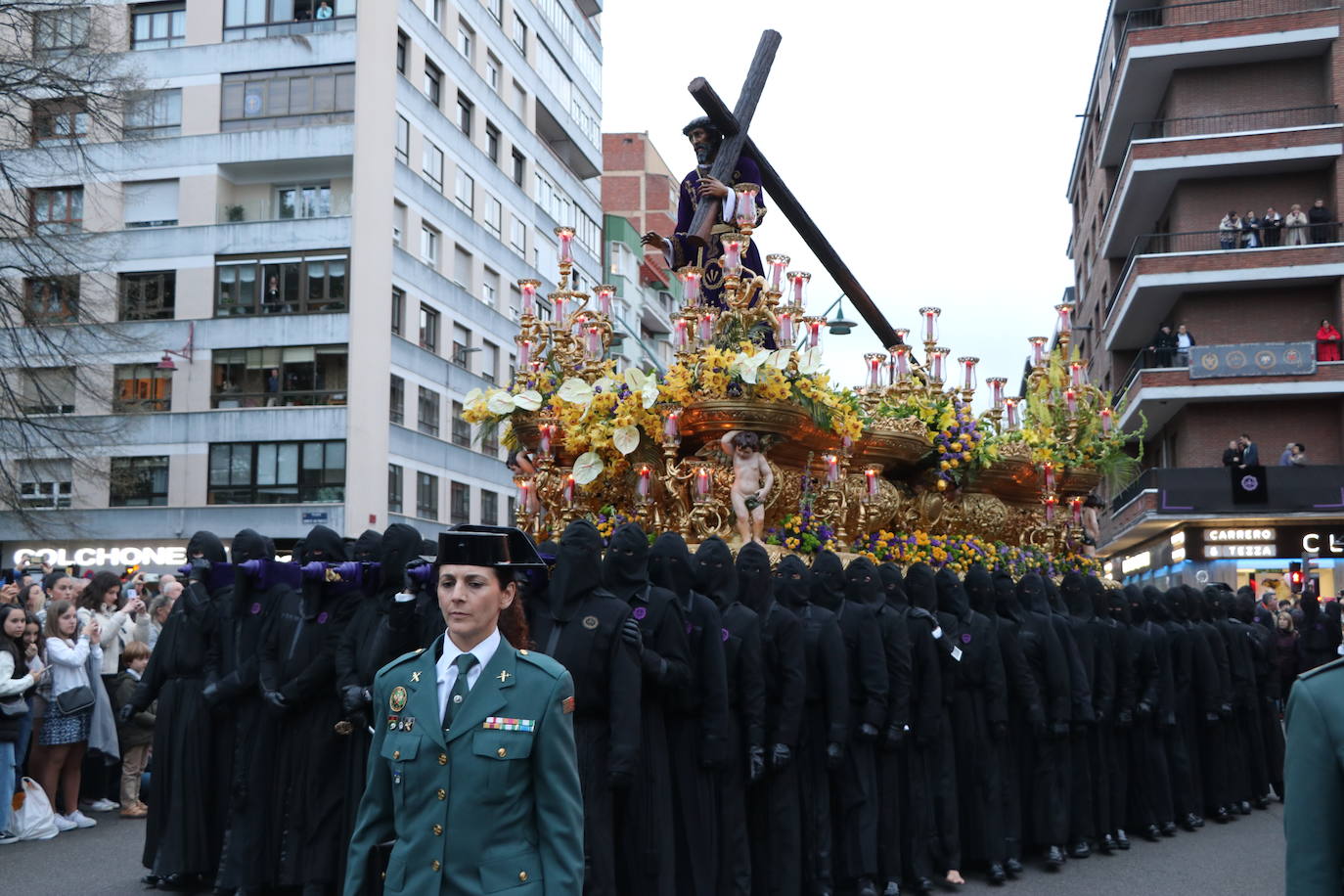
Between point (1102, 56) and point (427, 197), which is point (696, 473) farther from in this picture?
point (1102, 56)

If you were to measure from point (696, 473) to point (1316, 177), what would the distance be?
31010mm

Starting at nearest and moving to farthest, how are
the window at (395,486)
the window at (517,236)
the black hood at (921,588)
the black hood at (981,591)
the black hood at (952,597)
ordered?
the black hood at (921,588) → the black hood at (952,597) → the black hood at (981,591) → the window at (395,486) → the window at (517,236)

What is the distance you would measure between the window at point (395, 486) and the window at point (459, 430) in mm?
4046

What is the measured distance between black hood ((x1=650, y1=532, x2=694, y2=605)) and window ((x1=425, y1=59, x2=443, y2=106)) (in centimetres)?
3480

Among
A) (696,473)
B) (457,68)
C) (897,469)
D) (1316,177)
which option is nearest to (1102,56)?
(1316,177)

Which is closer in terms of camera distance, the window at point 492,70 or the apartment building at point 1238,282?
the apartment building at point 1238,282

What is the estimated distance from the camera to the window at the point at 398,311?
39312 mm

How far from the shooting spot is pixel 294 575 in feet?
30.4

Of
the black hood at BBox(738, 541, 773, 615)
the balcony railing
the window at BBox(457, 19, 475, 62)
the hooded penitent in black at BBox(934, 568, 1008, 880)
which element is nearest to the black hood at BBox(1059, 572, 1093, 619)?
the hooded penitent in black at BBox(934, 568, 1008, 880)

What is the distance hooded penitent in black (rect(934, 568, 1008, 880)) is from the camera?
1055 centimetres

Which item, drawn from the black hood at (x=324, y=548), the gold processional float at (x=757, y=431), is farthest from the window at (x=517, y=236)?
the black hood at (x=324, y=548)

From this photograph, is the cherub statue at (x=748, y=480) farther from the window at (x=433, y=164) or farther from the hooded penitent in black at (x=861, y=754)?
the window at (x=433, y=164)

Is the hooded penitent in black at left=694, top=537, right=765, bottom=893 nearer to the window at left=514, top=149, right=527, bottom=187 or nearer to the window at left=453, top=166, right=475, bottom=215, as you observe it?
the window at left=453, top=166, right=475, bottom=215

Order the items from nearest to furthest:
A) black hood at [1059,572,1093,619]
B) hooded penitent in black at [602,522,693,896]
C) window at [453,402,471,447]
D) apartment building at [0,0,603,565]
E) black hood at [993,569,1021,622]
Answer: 1. hooded penitent in black at [602,522,693,896]
2. black hood at [993,569,1021,622]
3. black hood at [1059,572,1093,619]
4. apartment building at [0,0,603,565]
5. window at [453,402,471,447]
